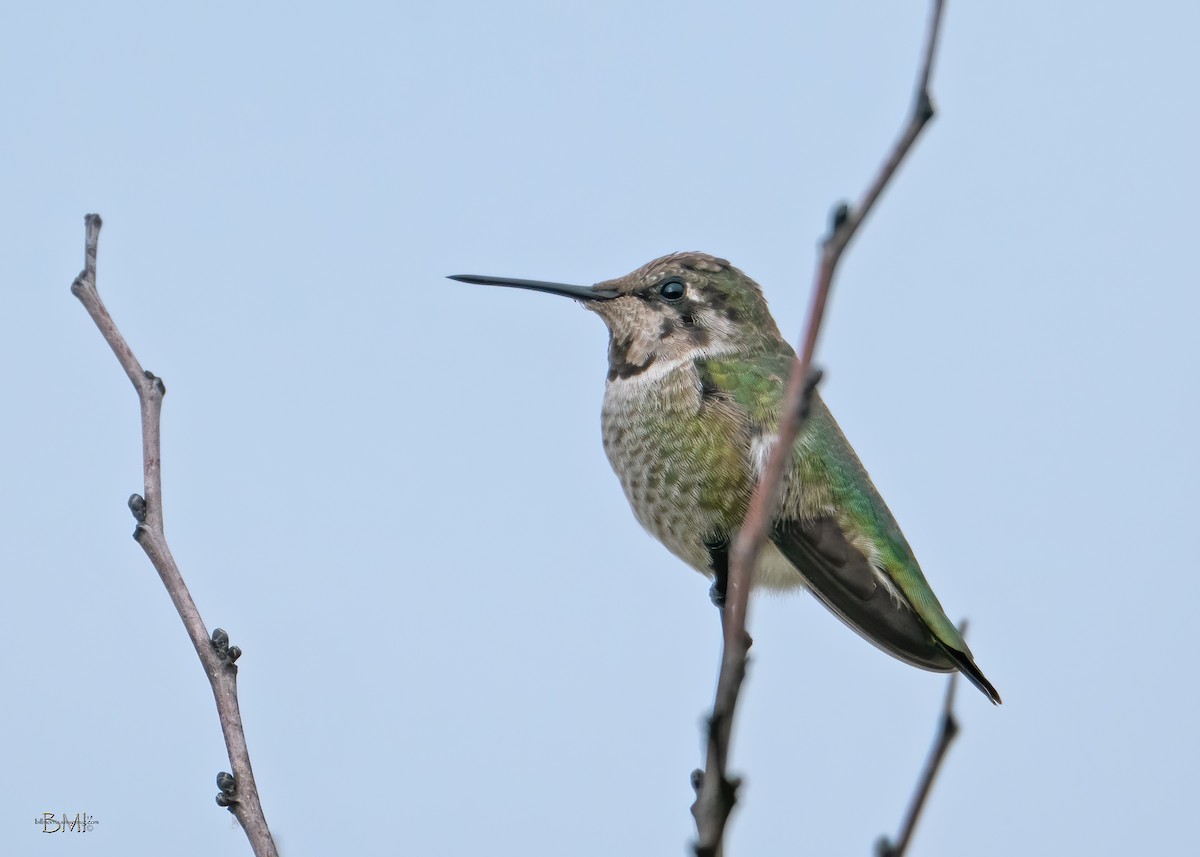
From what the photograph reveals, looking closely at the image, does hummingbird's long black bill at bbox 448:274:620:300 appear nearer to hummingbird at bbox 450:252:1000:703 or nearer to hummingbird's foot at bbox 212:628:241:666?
hummingbird at bbox 450:252:1000:703

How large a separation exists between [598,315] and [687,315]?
1.36ft

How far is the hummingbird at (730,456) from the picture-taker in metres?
4.76

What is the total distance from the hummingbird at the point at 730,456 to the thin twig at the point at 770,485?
108 inches

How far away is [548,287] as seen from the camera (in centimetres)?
554

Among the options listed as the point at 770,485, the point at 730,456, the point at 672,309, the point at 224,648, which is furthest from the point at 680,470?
the point at 770,485

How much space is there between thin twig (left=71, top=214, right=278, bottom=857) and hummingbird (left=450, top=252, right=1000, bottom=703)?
2.08m

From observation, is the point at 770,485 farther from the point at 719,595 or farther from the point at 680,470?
the point at 680,470

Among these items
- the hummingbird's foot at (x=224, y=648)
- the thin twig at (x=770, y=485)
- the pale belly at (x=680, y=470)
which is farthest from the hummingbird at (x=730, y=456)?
the thin twig at (x=770, y=485)

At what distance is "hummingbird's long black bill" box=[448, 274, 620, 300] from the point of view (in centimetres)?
536

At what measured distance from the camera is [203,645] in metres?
2.68

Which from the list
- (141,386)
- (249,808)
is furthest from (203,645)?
(141,386)

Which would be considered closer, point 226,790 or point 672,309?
point 226,790

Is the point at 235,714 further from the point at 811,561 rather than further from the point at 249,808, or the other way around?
the point at 811,561

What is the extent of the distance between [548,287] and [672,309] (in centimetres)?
51
